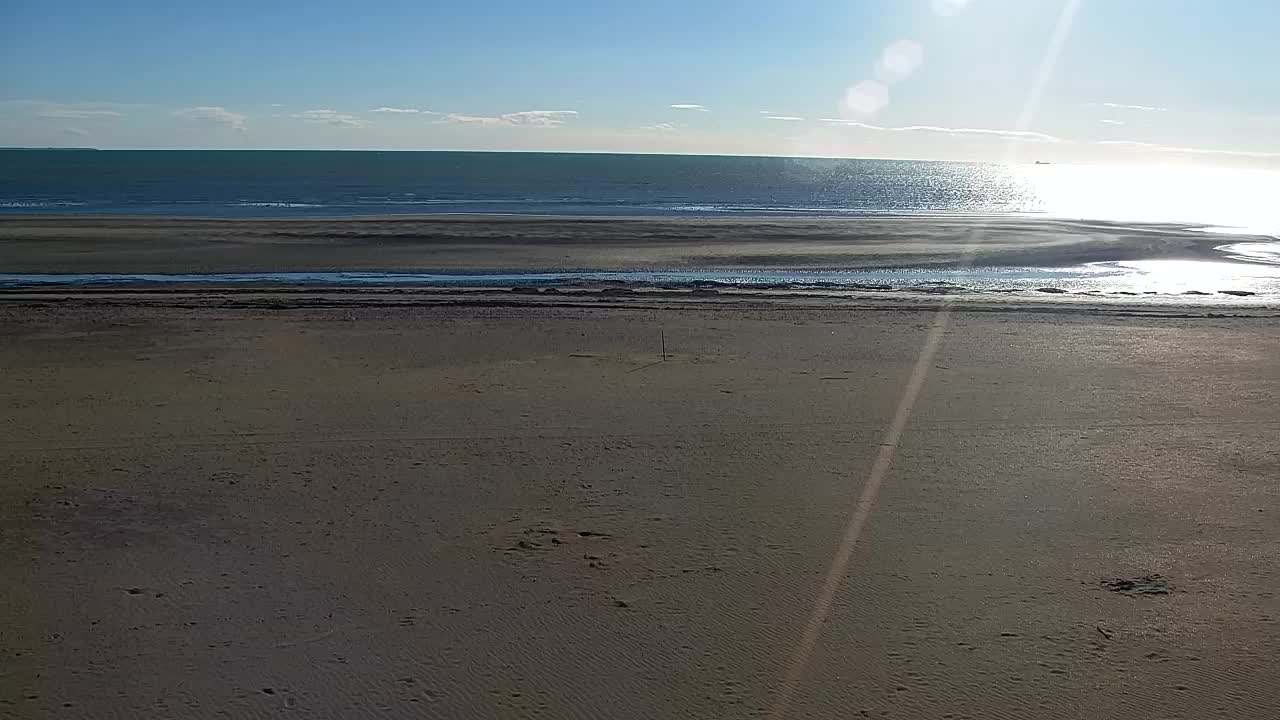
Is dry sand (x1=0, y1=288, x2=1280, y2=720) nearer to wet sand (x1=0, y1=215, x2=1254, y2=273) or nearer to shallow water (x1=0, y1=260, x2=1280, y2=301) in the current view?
shallow water (x1=0, y1=260, x2=1280, y2=301)

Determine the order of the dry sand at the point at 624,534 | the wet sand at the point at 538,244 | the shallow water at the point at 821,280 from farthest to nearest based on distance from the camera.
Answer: the wet sand at the point at 538,244 → the shallow water at the point at 821,280 → the dry sand at the point at 624,534

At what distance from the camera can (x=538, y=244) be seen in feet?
123

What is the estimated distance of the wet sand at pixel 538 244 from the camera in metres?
30.7

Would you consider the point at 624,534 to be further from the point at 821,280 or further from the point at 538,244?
the point at 538,244

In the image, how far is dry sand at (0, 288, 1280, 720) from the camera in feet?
19.3

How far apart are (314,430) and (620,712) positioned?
671 cm

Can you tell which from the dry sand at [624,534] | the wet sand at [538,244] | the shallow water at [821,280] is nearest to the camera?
the dry sand at [624,534]

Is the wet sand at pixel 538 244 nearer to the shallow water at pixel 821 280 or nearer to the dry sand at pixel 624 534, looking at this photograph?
the shallow water at pixel 821 280

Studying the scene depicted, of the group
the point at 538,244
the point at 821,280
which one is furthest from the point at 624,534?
the point at 538,244

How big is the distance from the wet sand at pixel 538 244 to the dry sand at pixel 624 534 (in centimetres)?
1560

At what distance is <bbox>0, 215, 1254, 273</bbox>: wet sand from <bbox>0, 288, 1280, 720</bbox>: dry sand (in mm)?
15596

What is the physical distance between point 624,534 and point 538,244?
2993cm

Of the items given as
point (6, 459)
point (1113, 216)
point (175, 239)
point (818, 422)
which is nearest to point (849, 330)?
point (818, 422)

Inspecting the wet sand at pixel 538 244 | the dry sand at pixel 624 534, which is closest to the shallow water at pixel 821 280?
the wet sand at pixel 538 244
